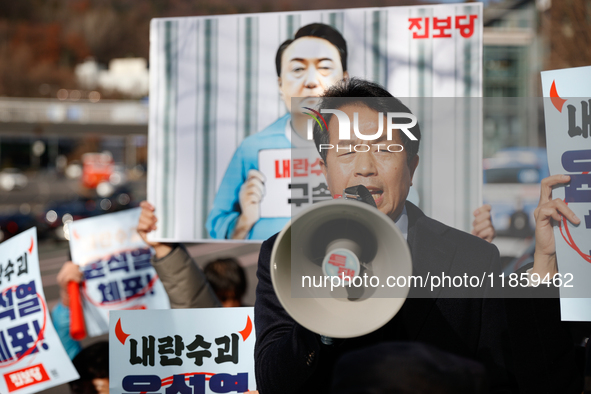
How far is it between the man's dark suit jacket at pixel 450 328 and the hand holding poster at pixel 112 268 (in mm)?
1348

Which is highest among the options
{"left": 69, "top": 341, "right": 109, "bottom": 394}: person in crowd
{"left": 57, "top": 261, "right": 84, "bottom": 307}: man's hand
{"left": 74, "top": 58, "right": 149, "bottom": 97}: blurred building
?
{"left": 74, "top": 58, "right": 149, "bottom": 97}: blurred building

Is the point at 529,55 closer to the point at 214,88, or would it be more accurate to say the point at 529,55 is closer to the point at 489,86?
the point at 489,86

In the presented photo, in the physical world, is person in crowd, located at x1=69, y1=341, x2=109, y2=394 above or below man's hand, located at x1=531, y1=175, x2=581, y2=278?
below

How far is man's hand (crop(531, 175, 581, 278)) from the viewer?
1.57 meters

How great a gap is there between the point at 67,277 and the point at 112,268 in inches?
8.2

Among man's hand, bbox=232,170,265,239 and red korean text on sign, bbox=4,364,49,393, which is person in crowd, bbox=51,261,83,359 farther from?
man's hand, bbox=232,170,265,239

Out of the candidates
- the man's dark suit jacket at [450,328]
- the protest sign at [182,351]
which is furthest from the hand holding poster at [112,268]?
the man's dark suit jacket at [450,328]

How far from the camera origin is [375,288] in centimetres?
112

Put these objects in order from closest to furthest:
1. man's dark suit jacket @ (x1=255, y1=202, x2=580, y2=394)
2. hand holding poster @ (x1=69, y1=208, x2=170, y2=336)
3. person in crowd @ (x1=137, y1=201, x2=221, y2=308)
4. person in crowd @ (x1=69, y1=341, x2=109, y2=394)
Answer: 1. man's dark suit jacket @ (x1=255, y1=202, x2=580, y2=394)
2. person in crowd @ (x1=137, y1=201, x2=221, y2=308)
3. person in crowd @ (x1=69, y1=341, x2=109, y2=394)
4. hand holding poster @ (x1=69, y1=208, x2=170, y2=336)

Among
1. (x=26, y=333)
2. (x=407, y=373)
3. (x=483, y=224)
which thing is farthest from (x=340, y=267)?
(x=26, y=333)

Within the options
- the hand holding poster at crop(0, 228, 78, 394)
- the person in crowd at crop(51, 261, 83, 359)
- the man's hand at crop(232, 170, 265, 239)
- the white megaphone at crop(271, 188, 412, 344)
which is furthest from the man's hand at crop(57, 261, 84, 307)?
the white megaphone at crop(271, 188, 412, 344)

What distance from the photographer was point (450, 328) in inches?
54.1

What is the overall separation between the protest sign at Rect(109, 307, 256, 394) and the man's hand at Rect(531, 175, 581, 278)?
0.95 meters

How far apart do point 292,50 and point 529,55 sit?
87.8 feet
